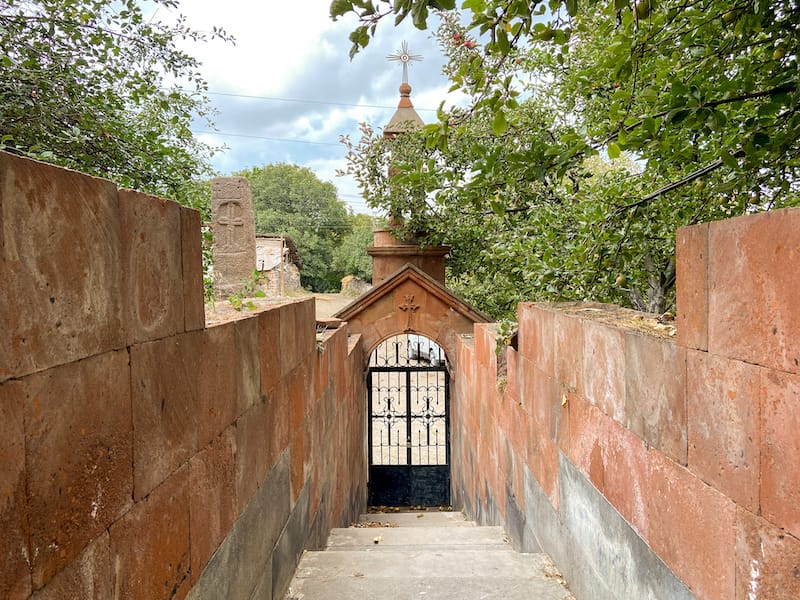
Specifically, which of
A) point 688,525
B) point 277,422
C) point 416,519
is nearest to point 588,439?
point 688,525

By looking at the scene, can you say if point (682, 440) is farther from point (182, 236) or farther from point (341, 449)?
point (341, 449)

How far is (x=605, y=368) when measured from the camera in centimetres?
270

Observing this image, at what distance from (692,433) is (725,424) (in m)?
0.20

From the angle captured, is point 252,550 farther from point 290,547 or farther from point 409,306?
point 409,306

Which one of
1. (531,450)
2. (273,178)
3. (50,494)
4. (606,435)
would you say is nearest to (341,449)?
(531,450)

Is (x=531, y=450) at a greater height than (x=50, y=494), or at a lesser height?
lesser

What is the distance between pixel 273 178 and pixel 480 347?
128ft

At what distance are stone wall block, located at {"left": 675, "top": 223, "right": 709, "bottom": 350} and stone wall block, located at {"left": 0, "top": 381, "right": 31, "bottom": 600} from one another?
1.86 m

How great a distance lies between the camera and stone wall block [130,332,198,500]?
1.52 metres

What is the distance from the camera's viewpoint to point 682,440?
193 centimetres

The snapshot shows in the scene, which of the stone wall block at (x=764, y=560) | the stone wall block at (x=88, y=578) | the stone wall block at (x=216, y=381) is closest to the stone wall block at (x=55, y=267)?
the stone wall block at (x=88, y=578)

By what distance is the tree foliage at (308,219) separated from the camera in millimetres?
39750

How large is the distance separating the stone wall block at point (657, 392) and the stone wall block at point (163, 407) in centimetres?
173

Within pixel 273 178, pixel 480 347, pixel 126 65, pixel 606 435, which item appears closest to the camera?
pixel 606 435
